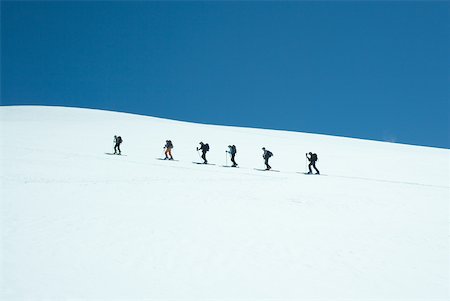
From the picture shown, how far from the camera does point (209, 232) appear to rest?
10.9 metres

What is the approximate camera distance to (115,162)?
2000cm

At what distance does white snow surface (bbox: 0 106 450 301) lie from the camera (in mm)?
8039

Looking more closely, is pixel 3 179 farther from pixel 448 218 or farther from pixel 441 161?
pixel 441 161

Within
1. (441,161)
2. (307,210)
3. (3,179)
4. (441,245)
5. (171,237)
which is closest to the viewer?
(171,237)

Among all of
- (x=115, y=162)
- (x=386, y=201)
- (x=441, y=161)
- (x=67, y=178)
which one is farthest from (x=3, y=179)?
(x=441, y=161)

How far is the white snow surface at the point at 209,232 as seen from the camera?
804 centimetres

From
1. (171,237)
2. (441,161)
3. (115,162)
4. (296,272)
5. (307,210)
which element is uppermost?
(441,161)

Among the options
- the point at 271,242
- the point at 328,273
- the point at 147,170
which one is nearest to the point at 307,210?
the point at 271,242

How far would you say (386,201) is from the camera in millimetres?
16062

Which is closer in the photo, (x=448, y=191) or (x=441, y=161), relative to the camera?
(x=448, y=191)

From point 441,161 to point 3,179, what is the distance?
99.5 ft

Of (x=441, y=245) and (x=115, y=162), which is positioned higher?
(x=115, y=162)

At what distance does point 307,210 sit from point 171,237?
5.69 m

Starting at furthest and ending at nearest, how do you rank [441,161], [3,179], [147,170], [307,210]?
[441,161], [147,170], [3,179], [307,210]
